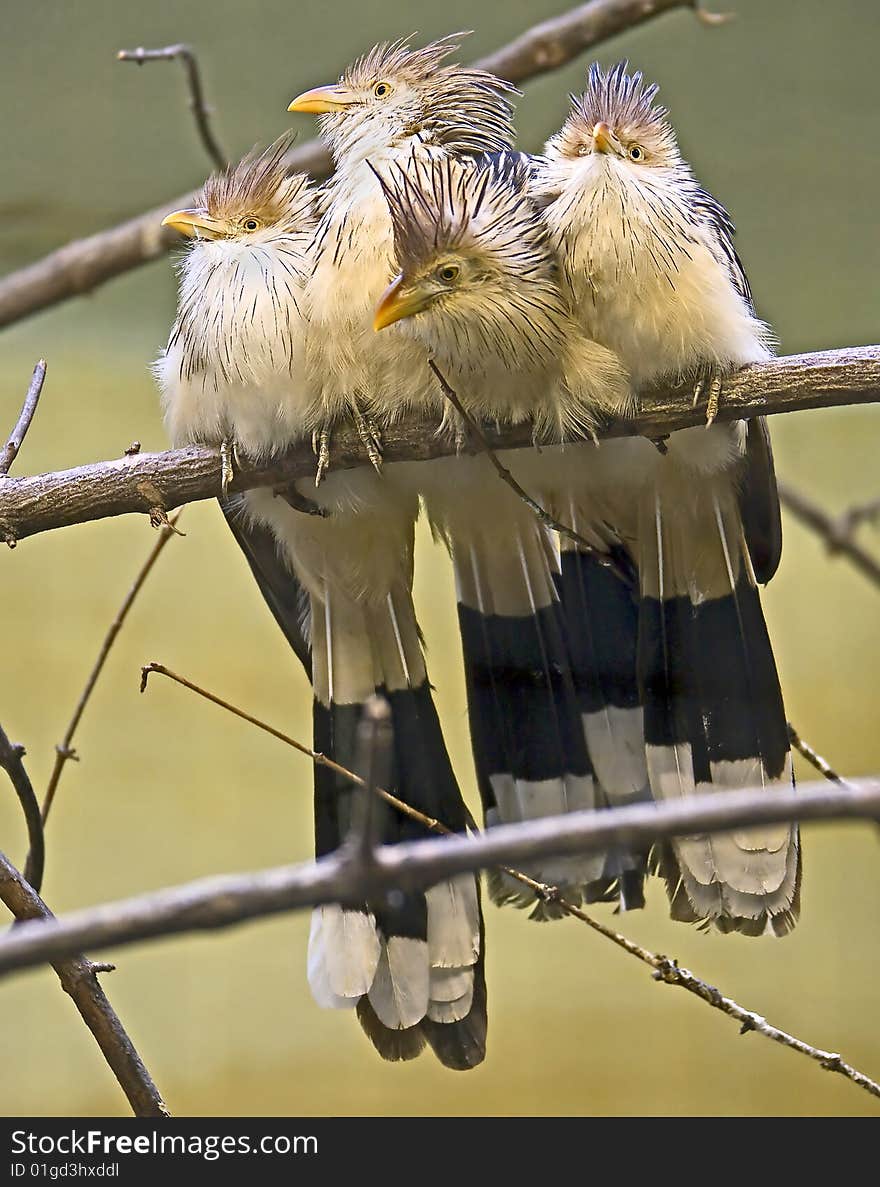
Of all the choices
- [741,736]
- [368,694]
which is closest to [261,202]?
[368,694]

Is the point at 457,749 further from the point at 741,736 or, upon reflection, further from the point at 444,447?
the point at 444,447

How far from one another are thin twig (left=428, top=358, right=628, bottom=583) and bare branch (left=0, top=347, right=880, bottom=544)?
2 centimetres

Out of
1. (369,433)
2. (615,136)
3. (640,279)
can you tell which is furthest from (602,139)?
(369,433)

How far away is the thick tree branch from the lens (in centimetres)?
62

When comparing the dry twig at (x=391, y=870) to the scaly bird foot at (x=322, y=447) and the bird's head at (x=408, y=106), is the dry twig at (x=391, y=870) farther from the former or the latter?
the bird's head at (x=408, y=106)

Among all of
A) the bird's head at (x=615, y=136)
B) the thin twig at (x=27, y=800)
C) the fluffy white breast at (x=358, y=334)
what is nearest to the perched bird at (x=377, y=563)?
the fluffy white breast at (x=358, y=334)

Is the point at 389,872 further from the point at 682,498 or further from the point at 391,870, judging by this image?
the point at 682,498

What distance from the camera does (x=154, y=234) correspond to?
192cm

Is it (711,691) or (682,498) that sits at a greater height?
(682,498)

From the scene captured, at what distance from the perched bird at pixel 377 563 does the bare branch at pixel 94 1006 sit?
1.03 feet

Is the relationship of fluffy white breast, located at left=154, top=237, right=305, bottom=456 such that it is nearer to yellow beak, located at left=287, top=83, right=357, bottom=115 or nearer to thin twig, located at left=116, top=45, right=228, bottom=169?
yellow beak, located at left=287, top=83, right=357, bottom=115

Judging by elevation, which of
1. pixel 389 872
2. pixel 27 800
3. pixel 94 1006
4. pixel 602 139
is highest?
pixel 602 139

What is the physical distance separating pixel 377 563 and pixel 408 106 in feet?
1.90

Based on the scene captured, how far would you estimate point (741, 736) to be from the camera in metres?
1.53
